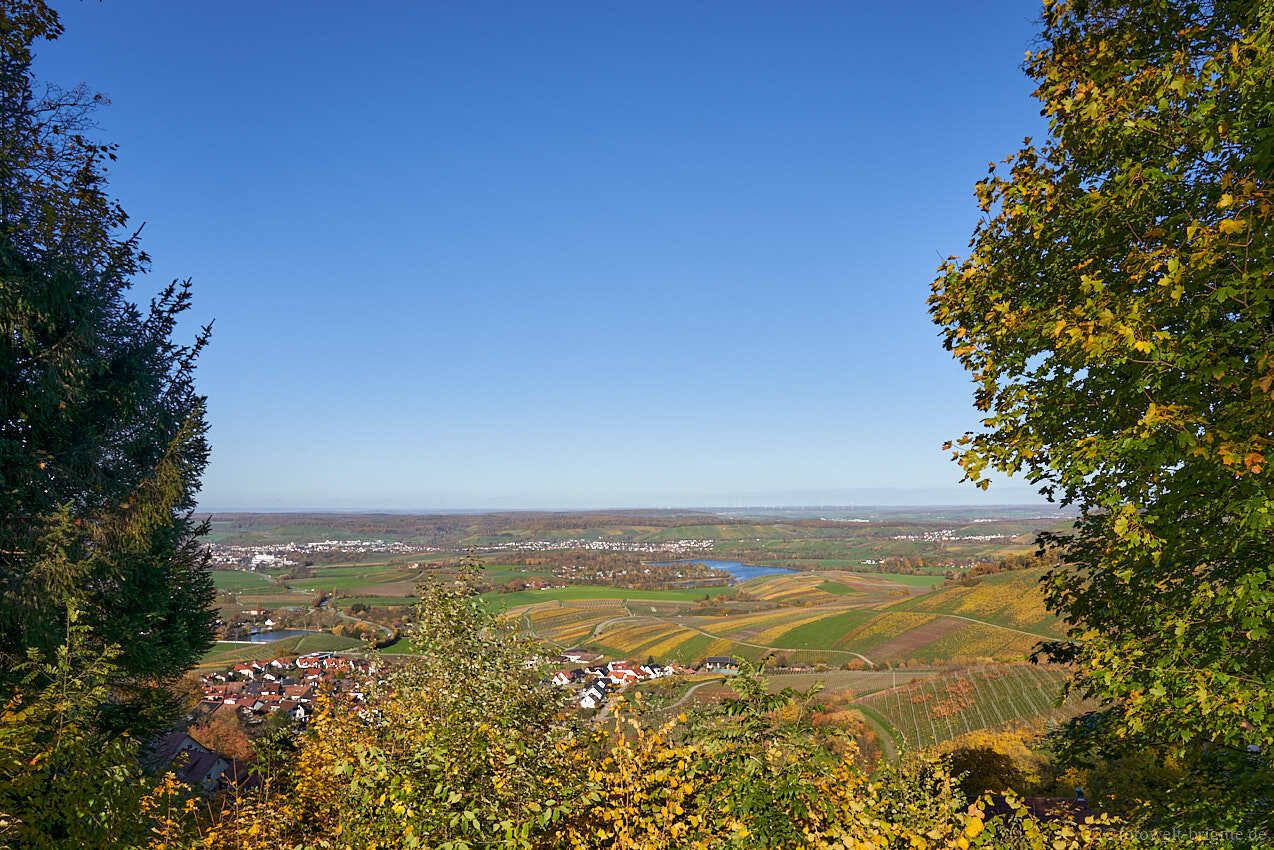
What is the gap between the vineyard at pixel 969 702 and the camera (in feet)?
140

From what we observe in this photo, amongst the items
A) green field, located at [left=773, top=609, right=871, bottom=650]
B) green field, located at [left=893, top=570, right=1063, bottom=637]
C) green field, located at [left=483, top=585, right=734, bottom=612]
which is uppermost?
green field, located at [left=893, top=570, right=1063, bottom=637]

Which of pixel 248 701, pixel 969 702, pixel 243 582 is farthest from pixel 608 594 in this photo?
pixel 969 702

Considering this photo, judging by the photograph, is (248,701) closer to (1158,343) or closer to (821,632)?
(1158,343)

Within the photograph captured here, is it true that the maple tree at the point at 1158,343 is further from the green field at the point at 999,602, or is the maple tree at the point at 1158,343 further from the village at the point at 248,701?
the green field at the point at 999,602

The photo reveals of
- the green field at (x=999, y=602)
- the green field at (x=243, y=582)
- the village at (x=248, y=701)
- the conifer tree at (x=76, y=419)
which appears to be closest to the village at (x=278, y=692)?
the village at (x=248, y=701)

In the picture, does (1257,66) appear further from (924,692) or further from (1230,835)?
(924,692)

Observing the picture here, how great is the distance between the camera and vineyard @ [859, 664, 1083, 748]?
140ft

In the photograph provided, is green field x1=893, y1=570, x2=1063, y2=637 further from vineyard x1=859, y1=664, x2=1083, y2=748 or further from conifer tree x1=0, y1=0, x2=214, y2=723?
conifer tree x1=0, y1=0, x2=214, y2=723

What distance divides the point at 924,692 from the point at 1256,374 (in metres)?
56.9

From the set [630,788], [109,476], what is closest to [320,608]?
[109,476]

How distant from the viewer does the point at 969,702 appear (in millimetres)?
47625

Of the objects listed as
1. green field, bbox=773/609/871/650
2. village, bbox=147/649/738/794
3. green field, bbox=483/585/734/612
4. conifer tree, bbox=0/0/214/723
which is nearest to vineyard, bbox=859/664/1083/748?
village, bbox=147/649/738/794

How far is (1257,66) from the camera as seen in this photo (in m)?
5.16

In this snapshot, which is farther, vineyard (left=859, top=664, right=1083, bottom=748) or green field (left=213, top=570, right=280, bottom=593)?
green field (left=213, top=570, right=280, bottom=593)
